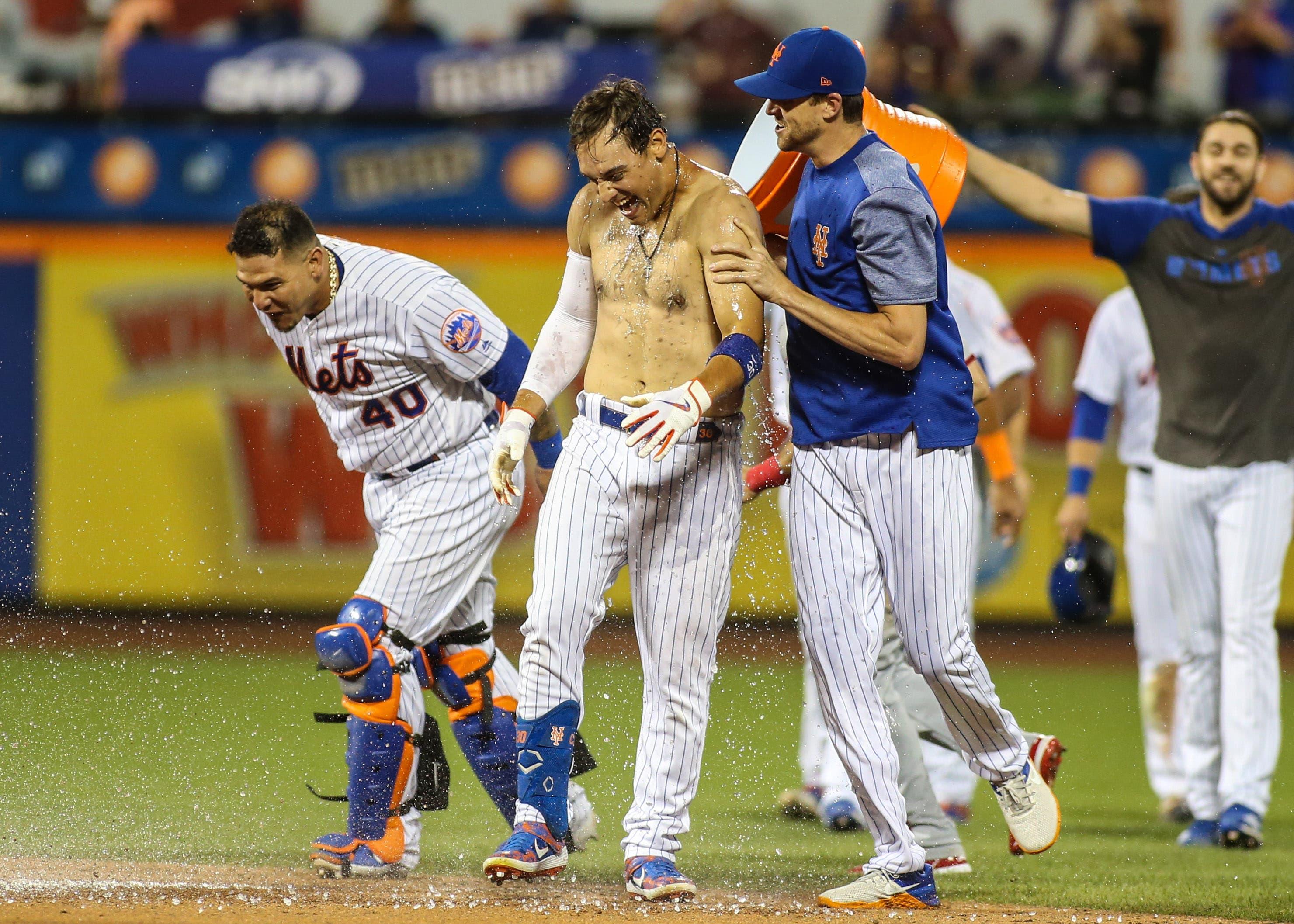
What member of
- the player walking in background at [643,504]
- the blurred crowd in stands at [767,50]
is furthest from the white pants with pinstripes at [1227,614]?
the blurred crowd in stands at [767,50]

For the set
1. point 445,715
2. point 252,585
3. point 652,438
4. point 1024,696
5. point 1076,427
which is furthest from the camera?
point 252,585

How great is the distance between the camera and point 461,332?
512cm

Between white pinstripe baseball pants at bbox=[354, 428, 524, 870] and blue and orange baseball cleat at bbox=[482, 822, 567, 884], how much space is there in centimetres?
69

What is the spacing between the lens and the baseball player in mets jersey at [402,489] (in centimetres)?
494

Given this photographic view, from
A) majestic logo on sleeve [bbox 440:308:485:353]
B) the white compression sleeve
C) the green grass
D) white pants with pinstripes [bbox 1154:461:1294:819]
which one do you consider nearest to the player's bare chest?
the white compression sleeve

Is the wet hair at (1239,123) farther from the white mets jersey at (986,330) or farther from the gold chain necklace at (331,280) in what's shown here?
the gold chain necklace at (331,280)

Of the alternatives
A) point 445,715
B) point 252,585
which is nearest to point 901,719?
point 445,715

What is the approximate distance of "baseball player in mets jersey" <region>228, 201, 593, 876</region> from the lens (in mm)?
4941

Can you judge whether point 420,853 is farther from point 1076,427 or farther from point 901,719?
point 1076,427

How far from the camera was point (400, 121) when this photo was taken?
1130 centimetres

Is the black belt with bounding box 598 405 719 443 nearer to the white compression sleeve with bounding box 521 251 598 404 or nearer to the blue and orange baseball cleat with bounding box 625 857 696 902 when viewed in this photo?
the white compression sleeve with bounding box 521 251 598 404

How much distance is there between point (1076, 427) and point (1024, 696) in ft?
7.69

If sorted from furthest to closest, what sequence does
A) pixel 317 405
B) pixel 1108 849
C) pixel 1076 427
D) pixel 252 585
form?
A: pixel 252 585, pixel 1076 427, pixel 1108 849, pixel 317 405

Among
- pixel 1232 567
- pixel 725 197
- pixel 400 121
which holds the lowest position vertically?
pixel 1232 567
